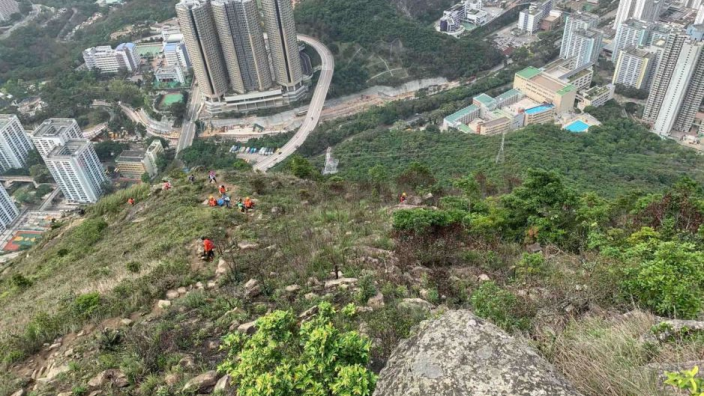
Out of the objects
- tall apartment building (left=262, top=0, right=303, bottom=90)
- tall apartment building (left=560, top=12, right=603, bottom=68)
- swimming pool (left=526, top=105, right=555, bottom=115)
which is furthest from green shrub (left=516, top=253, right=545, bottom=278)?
tall apartment building (left=560, top=12, right=603, bottom=68)

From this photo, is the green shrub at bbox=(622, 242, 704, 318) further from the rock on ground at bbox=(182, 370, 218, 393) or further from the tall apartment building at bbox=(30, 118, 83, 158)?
the tall apartment building at bbox=(30, 118, 83, 158)

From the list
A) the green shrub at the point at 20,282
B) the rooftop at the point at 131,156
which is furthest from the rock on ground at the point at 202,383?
the rooftop at the point at 131,156

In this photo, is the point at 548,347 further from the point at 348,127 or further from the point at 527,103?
the point at 527,103

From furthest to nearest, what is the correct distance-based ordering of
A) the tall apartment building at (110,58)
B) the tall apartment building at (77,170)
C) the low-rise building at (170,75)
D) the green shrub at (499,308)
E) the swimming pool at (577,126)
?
the tall apartment building at (110,58) < the low-rise building at (170,75) < the swimming pool at (577,126) < the tall apartment building at (77,170) < the green shrub at (499,308)

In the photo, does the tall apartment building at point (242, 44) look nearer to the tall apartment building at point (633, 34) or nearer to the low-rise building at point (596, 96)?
the low-rise building at point (596, 96)

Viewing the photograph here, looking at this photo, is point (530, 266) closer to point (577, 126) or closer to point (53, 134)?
point (577, 126)
